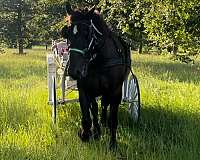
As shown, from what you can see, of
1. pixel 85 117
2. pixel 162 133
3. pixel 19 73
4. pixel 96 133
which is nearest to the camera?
pixel 85 117


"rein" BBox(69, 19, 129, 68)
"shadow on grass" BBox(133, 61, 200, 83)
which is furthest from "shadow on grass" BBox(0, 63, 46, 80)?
"rein" BBox(69, 19, 129, 68)

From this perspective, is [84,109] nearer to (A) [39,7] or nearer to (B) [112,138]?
(B) [112,138]

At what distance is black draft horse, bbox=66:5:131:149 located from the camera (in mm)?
5180

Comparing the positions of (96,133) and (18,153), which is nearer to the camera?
(18,153)

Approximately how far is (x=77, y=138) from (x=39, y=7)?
3261 cm

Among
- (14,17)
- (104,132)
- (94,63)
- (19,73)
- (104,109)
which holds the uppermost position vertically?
(14,17)

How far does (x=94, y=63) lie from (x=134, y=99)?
2.25 metres

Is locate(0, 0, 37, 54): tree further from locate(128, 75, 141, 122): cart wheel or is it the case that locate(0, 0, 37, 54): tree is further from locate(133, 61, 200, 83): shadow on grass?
locate(128, 75, 141, 122): cart wheel

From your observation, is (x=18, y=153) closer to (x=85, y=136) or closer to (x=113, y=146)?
(x=85, y=136)

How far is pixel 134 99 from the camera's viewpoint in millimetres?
7855

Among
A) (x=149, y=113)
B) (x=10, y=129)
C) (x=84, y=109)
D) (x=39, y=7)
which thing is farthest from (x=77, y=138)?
(x=39, y=7)

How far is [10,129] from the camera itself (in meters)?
6.44

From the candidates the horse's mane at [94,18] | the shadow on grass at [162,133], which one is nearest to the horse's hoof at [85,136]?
the shadow on grass at [162,133]

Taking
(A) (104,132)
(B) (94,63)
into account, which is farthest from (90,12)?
(A) (104,132)
